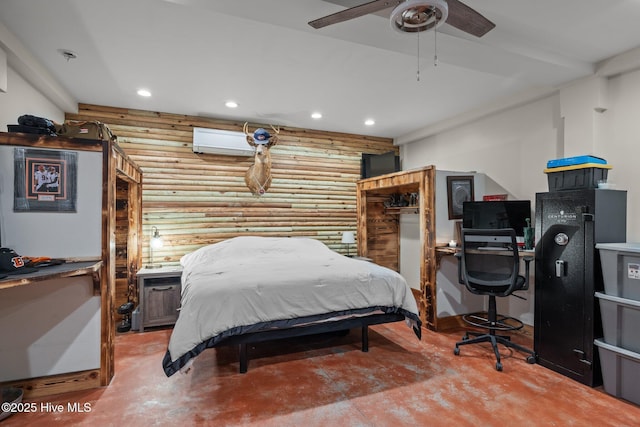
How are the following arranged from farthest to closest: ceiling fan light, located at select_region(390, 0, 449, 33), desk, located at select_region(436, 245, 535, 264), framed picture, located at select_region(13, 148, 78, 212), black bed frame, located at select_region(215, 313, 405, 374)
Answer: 1. desk, located at select_region(436, 245, 535, 264)
2. black bed frame, located at select_region(215, 313, 405, 374)
3. framed picture, located at select_region(13, 148, 78, 212)
4. ceiling fan light, located at select_region(390, 0, 449, 33)

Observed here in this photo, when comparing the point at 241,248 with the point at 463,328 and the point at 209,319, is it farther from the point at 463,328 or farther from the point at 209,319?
the point at 463,328

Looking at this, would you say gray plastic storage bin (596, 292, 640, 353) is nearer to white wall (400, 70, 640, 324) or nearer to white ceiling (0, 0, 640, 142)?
white wall (400, 70, 640, 324)

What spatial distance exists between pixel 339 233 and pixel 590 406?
4.05 meters

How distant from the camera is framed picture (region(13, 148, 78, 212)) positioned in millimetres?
2506

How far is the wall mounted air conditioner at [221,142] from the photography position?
482 cm

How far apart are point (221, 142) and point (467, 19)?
3817 millimetres

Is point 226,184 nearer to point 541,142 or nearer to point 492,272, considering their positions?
point 492,272

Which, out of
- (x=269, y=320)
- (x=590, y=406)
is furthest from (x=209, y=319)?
(x=590, y=406)

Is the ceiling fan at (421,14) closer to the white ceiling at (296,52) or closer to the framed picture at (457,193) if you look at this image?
the white ceiling at (296,52)

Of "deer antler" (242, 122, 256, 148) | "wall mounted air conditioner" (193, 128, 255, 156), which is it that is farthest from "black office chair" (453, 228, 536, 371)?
"wall mounted air conditioner" (193, 128, 255, 156)

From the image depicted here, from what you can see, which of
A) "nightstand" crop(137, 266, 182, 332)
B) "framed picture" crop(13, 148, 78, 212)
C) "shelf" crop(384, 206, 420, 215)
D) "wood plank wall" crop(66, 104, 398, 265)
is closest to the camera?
"framed picture" crop(13, 148, 78, 212)

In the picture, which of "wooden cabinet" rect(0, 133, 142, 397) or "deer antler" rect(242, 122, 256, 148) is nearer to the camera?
"wooden cabinet" rect(0, 133, 142, 397)

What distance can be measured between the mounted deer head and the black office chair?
3.04 meters

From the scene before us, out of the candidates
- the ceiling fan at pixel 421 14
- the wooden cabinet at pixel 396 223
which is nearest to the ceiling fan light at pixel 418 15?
the ceiling fan at pixel 421 14
